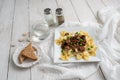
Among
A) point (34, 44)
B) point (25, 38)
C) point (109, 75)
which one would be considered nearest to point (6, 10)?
point (25, 38)

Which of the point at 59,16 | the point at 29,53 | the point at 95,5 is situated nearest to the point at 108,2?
the point at 95,5

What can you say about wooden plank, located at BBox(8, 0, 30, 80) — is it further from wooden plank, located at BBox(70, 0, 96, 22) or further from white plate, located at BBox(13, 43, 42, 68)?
wooden plank, located at BBox(70, 0, 96, 22)

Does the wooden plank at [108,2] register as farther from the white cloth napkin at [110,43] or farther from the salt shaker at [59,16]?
the salt shaker at [59,16]

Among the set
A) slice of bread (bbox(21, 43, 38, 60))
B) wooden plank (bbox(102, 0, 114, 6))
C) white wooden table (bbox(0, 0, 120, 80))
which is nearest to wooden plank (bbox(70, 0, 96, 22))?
white wooden table (bbox(0, 0, 120, 80))

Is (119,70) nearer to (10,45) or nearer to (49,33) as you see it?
(49,33)

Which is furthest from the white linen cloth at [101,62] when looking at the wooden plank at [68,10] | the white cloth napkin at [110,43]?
the wooden plank at [68,10]

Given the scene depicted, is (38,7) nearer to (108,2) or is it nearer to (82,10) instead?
(82,10)
